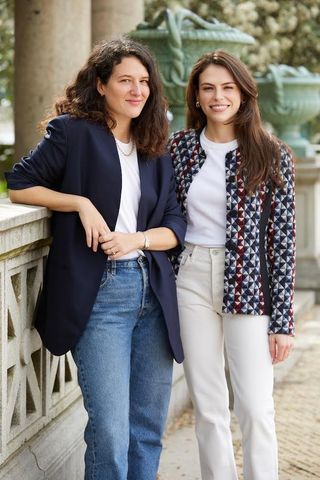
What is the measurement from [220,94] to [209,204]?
1.39 ft

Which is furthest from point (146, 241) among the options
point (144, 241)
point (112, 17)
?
point (112, 17)

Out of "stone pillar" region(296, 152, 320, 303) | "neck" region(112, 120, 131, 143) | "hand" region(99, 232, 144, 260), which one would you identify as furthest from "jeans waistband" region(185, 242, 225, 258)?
"stone pillar" region(296, 152, 320, 303)

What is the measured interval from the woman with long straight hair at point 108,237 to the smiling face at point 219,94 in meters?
0.27

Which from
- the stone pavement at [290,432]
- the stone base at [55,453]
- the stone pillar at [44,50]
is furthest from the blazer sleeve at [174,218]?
the stone pillar at [44,50]

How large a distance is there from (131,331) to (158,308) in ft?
0.49

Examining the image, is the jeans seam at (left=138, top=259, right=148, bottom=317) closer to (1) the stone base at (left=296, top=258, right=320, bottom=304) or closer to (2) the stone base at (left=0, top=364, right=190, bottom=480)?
(2) the stone base at (left=0, top=364, right=190, bottom=480)

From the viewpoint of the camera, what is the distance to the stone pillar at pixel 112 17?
979cm

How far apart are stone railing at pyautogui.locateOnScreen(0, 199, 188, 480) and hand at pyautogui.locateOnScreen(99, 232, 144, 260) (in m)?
0.30

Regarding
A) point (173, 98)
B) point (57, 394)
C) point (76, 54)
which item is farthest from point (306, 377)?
point (57, 394)

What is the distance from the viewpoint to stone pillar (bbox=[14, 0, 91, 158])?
8.20m

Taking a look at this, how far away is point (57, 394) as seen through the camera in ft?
15.1

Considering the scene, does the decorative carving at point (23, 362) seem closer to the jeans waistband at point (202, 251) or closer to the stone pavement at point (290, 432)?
the jeans waistband at point (202, 251)

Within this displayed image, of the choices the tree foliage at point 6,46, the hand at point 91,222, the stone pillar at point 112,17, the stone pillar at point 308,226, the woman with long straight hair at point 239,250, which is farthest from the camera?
the tree foliage at point 6,46

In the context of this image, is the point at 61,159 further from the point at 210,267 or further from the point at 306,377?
the point at 306,377
